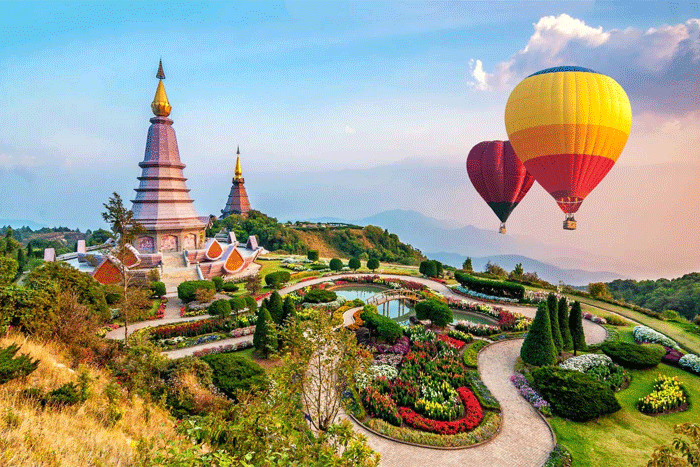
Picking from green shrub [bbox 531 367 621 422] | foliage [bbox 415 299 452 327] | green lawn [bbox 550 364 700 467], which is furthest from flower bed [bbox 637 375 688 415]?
foliage [bbox 415 299 452 327]

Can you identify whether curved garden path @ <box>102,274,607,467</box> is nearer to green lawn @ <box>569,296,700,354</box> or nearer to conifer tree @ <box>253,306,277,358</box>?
conifer tree @ <box>253,306,277,358</box>

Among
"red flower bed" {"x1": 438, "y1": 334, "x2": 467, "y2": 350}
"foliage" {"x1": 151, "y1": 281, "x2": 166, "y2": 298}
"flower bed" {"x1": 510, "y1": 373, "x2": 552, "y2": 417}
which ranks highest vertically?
"foliage" {"x1": 151, "y1": 281, "x2": 166, "y2": 298}

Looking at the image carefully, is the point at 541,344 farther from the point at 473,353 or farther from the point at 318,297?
the point at 318,297

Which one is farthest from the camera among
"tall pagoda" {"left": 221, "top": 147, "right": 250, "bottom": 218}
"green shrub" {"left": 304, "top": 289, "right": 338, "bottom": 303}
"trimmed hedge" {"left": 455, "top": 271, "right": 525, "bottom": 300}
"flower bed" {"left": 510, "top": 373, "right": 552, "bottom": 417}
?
"tall pagoda" {"left": 221, "top": 147, "right": 250, "bottom": 218}

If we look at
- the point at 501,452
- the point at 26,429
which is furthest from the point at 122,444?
the point at 501,452

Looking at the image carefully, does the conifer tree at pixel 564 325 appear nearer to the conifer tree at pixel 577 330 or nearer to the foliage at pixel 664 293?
the conifer tree at pixel 577 330

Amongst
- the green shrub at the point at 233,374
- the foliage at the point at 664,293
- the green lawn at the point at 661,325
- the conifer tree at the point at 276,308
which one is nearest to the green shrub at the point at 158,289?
the conifer tree at the point at 276,308

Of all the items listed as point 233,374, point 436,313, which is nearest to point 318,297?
point 436,313
